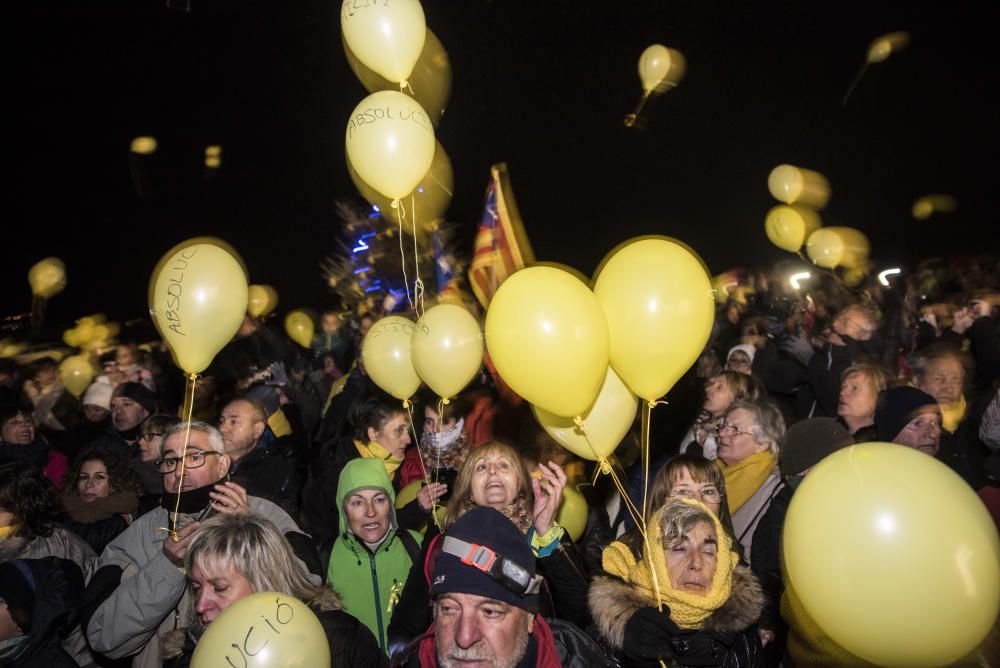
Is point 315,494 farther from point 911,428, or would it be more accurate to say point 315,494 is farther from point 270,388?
point 911,428

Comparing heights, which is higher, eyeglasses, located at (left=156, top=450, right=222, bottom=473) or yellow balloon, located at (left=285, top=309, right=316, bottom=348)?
eyeglasses, located at (left=156, top=450, right=222, bottom=473)

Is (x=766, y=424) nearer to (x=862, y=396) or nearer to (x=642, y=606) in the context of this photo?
(x=862, y=396)

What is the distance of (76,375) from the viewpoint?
6.24m

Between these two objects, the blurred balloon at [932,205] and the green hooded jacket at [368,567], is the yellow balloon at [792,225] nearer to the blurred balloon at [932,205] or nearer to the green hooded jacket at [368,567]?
the blurred balloon at [932,205]

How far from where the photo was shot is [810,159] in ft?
33.3

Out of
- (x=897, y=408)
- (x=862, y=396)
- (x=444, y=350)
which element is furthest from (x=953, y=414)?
(x=444, y=350)

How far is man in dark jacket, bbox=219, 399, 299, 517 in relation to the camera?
351cm

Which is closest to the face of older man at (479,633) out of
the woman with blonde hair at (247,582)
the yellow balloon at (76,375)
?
the woman with blonde hair at (247,582)

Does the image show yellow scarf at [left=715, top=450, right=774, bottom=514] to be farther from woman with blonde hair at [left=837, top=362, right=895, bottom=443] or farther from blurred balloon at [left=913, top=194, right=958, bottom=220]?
blurred balloon at [left=913, top=194, right=958, bottom=220]

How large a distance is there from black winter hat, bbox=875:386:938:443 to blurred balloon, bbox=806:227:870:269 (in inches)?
128

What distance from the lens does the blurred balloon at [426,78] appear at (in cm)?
405

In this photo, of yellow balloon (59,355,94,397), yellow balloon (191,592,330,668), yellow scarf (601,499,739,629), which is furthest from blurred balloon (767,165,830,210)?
yellow balloon (59,355,94,397)

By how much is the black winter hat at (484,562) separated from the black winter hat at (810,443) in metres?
1.62

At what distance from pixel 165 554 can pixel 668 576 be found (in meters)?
1.81
